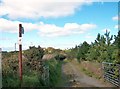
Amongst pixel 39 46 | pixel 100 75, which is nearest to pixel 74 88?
pixel 100 75

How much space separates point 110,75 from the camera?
16.7m

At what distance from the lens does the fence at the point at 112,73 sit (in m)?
15.1

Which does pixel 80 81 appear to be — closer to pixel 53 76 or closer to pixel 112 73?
pixel 53 76

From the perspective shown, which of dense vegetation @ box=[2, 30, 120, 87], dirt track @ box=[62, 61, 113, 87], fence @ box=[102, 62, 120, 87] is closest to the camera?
dense vegetation @ box=[2, 30, 120, 87]

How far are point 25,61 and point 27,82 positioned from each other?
21.4 ft

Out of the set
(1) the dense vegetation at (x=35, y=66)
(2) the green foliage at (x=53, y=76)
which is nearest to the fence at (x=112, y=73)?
(1) the dense vegetation at (x=35, y=66)

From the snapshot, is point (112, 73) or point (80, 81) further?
point (80, 81)

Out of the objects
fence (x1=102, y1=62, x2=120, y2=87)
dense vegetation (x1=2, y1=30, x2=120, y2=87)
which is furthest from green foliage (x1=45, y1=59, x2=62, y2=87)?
fence (x1=102, y1=62, x2=120, y2=87)

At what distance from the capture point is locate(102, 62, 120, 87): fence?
1511cm

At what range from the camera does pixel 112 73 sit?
53.7 feet

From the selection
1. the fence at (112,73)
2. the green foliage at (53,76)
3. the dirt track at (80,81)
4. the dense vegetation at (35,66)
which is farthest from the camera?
the green foliage at (53,76)

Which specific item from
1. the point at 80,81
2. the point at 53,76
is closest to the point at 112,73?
the point at 80,81

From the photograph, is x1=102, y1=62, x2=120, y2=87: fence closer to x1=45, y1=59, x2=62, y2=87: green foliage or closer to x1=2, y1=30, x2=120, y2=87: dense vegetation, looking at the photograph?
x1=2, y1=30, x2=120, y2=87: dense vegetation

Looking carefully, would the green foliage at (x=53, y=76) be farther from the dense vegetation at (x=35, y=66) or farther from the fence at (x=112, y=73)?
the fence at (x=112, y=73)
